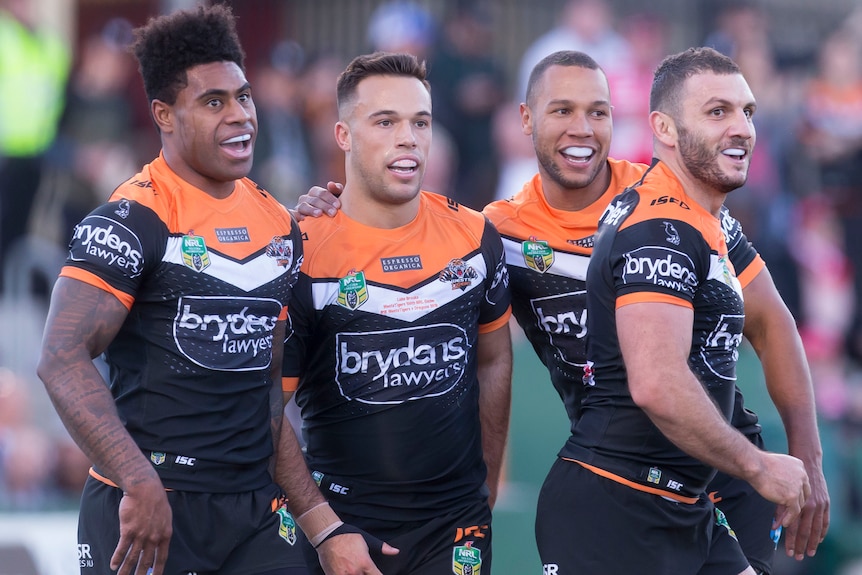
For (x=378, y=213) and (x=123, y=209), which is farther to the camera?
(x=378, y=213)

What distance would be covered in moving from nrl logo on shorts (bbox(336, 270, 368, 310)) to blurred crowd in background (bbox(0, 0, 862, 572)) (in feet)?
16.9

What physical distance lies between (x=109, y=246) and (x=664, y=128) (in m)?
2.19

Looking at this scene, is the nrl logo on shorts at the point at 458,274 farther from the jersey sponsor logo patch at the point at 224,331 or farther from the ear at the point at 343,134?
the jersey sponsor logo patch at the point at 224,331

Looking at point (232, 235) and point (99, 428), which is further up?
point (232, 235)

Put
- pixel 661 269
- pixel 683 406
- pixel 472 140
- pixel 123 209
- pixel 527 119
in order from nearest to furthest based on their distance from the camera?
pixel 683 406, pixel 661 269, pixel 123 209, pixel 527 119, pixel 472 140

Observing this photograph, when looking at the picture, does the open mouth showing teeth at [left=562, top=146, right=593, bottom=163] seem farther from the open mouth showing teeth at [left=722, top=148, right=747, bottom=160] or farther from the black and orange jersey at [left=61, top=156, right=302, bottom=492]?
the black and orange jersey at [left=61, top=156, right=302, bottom=492]

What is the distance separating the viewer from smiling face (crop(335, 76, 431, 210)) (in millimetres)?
5836

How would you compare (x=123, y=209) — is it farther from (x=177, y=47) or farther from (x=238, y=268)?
(x=177, y=47)

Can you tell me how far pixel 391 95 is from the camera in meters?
5.89

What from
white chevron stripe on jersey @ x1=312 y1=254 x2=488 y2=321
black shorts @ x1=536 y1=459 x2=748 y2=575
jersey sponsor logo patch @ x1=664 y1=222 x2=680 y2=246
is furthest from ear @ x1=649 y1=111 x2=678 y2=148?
black shorts @ x1=536 y1=459 x2=748 y2=575

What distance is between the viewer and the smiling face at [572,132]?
19.9 ft

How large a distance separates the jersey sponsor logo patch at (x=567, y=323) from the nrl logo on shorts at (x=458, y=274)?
0.38 m

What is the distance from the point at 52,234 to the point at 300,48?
11.9 ft

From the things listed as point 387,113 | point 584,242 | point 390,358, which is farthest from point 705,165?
point 390,358
